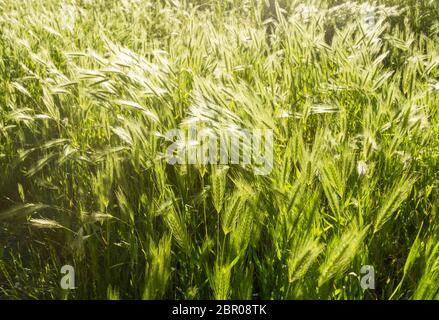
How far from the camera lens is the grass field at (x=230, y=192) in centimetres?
100

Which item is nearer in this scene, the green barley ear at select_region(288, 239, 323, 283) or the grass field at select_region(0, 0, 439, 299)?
the green barley ear at select_region(288, 239, 323, 283)

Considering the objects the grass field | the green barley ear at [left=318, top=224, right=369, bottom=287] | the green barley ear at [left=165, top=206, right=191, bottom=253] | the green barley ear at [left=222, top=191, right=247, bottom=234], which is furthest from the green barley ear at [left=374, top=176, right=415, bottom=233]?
the green barley ear at [left=165, top=206, right=191, bottom=253]

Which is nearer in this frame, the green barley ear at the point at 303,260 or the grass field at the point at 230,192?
the green barley ear at the point at 303,260

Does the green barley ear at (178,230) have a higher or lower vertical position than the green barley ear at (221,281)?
higher

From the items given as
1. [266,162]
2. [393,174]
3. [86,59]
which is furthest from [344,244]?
[86,59]

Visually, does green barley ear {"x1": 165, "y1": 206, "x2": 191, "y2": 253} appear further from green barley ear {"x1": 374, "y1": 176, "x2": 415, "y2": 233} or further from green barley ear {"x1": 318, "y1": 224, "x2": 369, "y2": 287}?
green barley ear {"x1": 374, "y1": 176, "x2": 415, "y2": 233}

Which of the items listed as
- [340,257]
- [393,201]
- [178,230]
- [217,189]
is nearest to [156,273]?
[178,230]

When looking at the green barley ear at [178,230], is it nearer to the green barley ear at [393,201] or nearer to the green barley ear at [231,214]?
the green barley ear at [231,214]

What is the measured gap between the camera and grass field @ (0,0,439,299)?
39.3 inches

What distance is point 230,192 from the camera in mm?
1262

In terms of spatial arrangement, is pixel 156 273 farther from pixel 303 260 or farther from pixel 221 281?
pixel 303 260

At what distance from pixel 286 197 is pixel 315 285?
0.61 feet

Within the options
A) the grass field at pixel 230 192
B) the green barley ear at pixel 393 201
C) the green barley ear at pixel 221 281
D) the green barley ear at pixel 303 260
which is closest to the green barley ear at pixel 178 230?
the grass field at pixel 230 192
